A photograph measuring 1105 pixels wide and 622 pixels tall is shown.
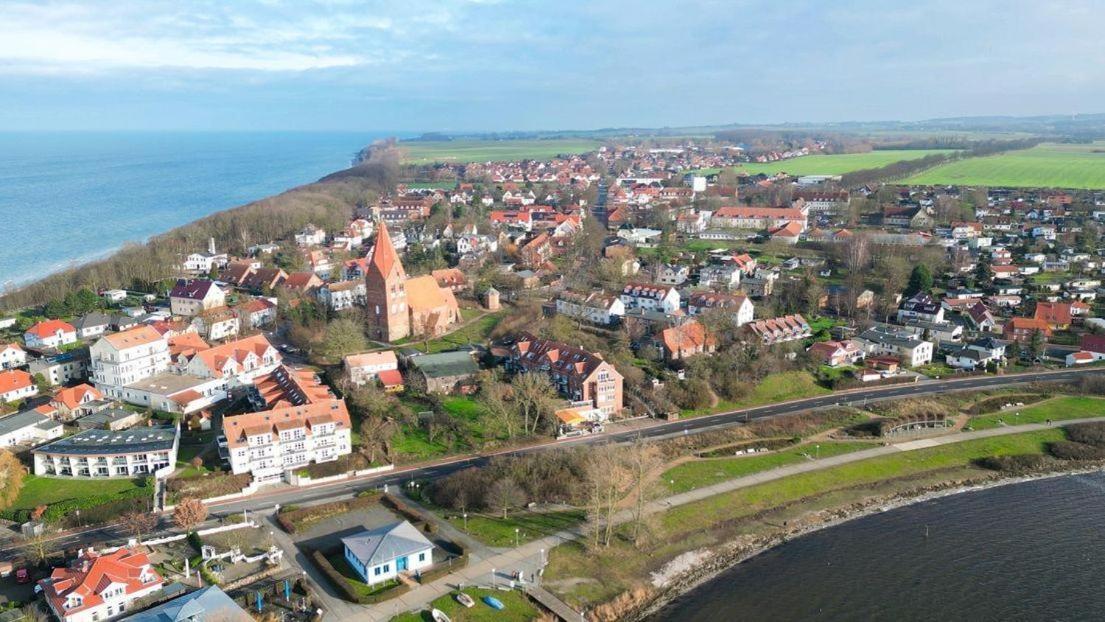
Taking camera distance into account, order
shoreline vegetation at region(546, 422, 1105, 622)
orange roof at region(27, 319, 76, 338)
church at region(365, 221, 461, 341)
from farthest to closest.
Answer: church at region(365, 221, 461, 341), orange roof at region(27, 319, 76, 338), shoreline vegetation at region(546, 422, 1105, 622)

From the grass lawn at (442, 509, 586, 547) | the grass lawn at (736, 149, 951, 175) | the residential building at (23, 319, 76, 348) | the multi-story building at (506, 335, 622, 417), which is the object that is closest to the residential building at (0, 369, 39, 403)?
the residential building at (23, 319, 76, 348)

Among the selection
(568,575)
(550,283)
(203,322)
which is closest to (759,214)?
(550,283)

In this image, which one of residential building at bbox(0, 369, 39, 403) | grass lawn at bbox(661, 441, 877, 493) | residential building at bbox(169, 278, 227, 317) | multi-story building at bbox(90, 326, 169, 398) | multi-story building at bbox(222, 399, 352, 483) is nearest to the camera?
multi-story building at bbox(222, 399, 352, 483)

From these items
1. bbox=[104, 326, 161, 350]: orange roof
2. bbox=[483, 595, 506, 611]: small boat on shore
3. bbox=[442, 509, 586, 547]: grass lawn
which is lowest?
bbox=[442, 509, 586, 547]: grass lawn

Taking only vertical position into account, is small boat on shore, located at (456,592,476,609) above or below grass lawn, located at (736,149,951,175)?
below

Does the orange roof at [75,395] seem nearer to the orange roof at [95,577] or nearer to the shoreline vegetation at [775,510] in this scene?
the orange roof at [95,577]

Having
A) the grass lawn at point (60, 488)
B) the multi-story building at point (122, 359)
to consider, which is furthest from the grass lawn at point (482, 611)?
the multi-story building at point (122, 359)

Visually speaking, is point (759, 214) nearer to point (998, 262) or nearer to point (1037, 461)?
point (998, 262)

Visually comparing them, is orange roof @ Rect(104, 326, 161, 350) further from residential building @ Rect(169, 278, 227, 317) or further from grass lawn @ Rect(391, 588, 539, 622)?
grass lawn @ Rect(391, 588, 539, 622)

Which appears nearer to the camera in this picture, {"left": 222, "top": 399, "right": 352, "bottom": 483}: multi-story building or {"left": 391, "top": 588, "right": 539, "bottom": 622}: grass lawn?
{"left": 391, "top": 588, "right": 539, "bottom": 622}: grass lawn
